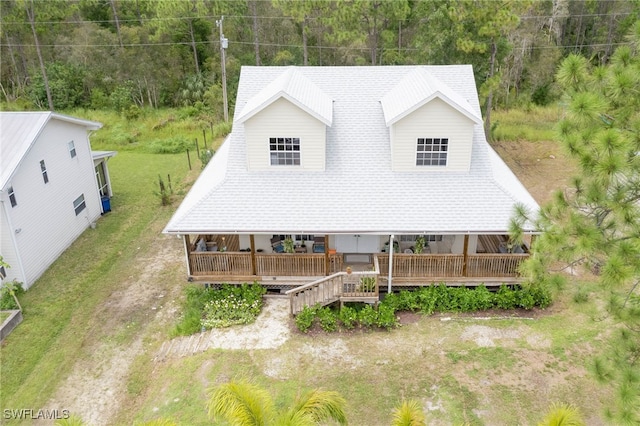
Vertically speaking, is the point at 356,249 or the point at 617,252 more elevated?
the point at 617,252

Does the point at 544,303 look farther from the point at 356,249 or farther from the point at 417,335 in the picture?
the point at 356,249

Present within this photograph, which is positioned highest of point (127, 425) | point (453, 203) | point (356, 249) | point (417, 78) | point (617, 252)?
point (417, 78)

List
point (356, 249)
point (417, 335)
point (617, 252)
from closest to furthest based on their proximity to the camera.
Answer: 1. point (617, 252)
2. point (417, 335)
3. point (356, 249)

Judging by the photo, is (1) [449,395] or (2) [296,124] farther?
(2) [296,124]

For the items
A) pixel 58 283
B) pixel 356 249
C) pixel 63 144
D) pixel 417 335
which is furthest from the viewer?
pixel 63 144

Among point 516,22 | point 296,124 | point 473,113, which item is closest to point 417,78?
point 473,113

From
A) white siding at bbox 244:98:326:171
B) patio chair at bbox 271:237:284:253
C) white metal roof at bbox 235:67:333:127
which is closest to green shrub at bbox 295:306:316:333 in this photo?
patio chair at bbox 271:237:284:253

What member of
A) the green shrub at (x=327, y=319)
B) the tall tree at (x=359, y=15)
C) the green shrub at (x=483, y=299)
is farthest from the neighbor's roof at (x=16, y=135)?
the tall tree at (x=359, y=15)

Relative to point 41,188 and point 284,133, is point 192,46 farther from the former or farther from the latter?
point 284,133
